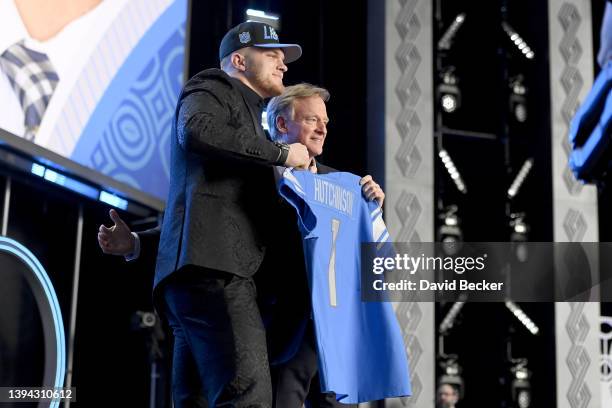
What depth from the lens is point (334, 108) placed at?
7.89m

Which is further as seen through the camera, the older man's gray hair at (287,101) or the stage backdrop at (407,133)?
the stage backdrop at (407,133)

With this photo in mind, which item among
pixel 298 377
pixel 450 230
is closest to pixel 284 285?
pixel 298 377

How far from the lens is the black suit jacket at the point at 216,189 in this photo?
6.30ft

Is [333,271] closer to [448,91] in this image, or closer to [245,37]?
[245,37]

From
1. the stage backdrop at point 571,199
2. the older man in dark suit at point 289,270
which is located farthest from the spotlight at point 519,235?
the older man in dark suit at point 289,270

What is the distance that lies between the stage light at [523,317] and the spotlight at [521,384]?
286 mm

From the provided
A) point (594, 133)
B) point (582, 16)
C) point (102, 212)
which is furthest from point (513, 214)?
point (594, 133)

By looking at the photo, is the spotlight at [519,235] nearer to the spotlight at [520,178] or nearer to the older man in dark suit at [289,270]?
the spotlight at [520,178]

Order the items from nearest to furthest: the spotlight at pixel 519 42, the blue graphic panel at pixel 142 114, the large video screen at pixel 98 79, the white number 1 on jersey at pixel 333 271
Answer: the white number 1 on jersey at pixel 333 271
the large video screen at pixel 98 79
the blue graphic panel at pixel 142 114
the spotlight at pixel 519 42

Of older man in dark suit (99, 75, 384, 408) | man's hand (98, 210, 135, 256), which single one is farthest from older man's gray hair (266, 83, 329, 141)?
man's hand (98, 210, 135, 256)

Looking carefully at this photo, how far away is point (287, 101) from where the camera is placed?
91.8 inches

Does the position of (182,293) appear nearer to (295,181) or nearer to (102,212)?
(295,181)

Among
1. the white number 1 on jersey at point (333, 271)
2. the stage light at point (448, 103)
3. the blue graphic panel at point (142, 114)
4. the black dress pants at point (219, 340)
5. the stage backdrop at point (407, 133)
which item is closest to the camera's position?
the black dress pants at point (219, 340)

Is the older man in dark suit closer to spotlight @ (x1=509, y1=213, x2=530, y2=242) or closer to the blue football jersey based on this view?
the blue football jersey
